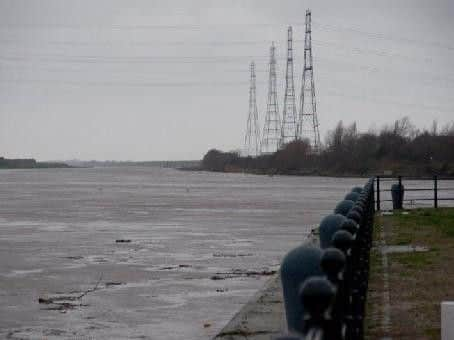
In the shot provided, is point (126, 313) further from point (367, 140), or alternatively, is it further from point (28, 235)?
point (367, 140)

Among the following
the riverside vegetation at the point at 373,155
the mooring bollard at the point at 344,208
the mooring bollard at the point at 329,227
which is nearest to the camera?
the mooring bollard at the point at 329,227

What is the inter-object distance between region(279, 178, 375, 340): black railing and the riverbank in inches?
49.0

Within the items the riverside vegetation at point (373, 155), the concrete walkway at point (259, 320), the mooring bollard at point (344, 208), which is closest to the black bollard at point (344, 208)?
the mooring bollard at point (344, 208)

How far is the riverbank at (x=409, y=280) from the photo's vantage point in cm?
934

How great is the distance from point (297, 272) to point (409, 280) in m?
6.39

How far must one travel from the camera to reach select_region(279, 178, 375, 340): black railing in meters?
3.55

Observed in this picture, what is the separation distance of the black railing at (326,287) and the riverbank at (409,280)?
4.08 ft

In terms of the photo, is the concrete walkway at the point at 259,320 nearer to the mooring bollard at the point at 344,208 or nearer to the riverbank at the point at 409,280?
the riverbank at the point at 409,280

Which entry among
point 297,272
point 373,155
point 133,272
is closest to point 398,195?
point 133,272

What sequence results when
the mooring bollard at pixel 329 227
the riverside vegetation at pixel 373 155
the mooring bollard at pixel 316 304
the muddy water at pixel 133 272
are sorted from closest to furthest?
the mooring bollard at pixel 316 304
the mooring bollard at pixel 329 227
the muddy water at pixel 133 272
the riverside vegetation at pixel 373 155

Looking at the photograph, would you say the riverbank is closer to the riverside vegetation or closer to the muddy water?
the muddy water

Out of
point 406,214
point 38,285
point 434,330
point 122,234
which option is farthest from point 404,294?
point 406,214

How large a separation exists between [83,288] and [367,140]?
140252 millimetres

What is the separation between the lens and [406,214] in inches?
1123
